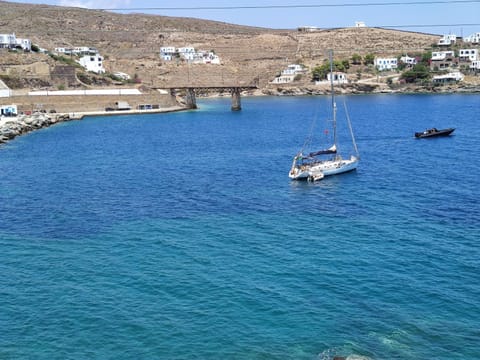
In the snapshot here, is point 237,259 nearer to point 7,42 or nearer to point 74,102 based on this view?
point 74,102

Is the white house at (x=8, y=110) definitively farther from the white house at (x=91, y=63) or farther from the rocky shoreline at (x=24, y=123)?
the white house at (x=91, y=63)

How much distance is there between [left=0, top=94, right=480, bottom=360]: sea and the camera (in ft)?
75.7

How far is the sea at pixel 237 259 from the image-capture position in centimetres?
2306

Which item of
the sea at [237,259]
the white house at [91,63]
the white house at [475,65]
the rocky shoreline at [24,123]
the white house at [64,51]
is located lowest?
the sea at [237,259]

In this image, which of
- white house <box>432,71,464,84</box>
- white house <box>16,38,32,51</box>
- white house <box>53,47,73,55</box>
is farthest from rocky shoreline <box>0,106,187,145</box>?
white house <box>432,71,464,84</box>

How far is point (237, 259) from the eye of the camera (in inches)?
1251

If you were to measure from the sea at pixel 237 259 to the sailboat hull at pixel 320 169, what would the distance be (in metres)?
1.22

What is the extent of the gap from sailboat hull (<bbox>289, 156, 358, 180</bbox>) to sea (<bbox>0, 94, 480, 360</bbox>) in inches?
47.9

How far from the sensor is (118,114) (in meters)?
122

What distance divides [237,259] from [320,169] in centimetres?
2462

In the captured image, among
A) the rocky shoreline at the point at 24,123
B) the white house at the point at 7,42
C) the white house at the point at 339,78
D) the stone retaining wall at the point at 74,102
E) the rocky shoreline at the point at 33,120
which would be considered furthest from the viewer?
the white house at the point at 339,78

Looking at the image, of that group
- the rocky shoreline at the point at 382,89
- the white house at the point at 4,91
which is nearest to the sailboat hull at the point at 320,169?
the white house at the point at 4,91

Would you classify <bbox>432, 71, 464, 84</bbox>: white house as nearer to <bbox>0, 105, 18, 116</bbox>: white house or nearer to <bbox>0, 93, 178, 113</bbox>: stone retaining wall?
<bbox>0, 93, 178, 113</bbox>: stone retaining wall

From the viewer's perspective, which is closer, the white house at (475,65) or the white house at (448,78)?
the white house at (448,78)
